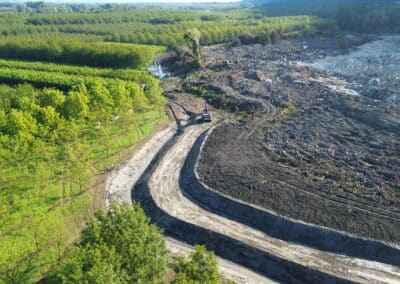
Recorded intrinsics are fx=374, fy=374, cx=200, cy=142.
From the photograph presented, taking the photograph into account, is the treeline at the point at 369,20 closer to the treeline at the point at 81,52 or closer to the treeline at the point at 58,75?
the treeline at the point at 81,52

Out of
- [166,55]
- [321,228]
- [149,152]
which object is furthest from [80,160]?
[166,55]

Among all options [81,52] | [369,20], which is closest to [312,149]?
[81,52]

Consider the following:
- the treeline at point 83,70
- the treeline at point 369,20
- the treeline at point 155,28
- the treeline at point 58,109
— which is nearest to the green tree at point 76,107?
the treeline at point 58,109

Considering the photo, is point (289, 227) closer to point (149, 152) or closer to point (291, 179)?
point (291, 179)

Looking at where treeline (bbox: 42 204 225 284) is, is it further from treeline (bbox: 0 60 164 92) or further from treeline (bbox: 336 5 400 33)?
treeline (bbox: 336 5 400 33)

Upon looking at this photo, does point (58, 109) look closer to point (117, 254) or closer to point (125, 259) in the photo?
point (117, 254)
